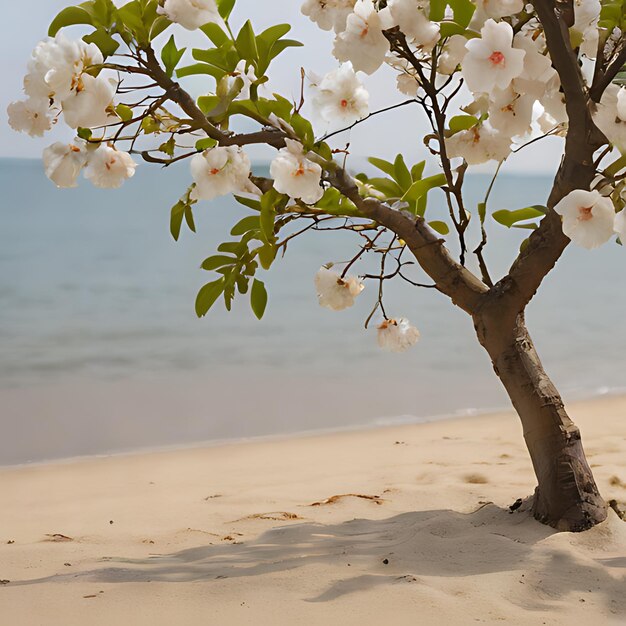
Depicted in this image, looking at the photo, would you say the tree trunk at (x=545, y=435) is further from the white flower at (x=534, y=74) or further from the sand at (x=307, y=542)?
the white flower at (x=534, y=74)

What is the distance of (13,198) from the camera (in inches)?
282

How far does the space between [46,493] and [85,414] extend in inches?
38.6

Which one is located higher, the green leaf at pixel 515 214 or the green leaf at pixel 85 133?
→ the green leaf at pixel 85 133

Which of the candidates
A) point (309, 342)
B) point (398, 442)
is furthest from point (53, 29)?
point (309, 342)

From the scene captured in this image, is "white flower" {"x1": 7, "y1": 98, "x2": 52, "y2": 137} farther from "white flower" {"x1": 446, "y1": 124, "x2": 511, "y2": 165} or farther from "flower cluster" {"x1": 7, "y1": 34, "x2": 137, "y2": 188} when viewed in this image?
"white flower" {"x1": 446, "y1": 124, "x2": 511, "y2": 165}

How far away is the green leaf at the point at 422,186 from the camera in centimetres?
139

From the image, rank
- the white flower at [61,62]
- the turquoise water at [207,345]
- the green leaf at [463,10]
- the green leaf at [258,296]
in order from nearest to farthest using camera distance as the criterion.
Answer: the white flower at [61,62], the green leaf at [463,10], the green leaf at [258,296], the turquoise water at [207,345]

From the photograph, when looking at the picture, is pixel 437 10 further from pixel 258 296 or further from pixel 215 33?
pixel 258 296

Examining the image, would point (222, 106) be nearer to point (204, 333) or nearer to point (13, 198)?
point (204, 333)

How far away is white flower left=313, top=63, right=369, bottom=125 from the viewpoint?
52.8 inches

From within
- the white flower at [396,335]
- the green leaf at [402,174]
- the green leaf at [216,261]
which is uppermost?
the green leaf at [402,174]

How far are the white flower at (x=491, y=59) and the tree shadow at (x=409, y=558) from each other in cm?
67

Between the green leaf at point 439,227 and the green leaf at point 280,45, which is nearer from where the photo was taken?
the green leaf at point 280,45

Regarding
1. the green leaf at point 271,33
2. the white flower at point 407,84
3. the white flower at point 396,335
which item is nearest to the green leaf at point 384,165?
the white flower at point 407,84
